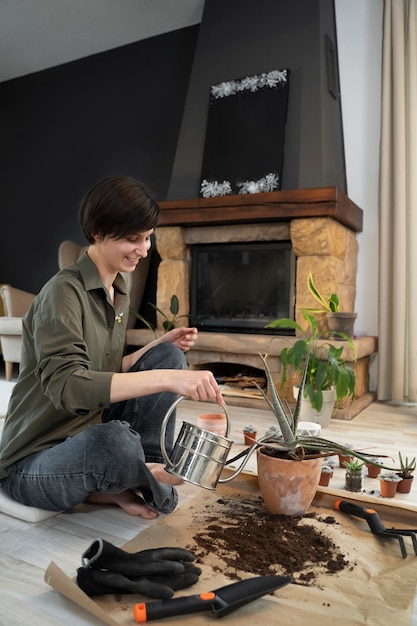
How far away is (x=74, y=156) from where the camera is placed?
190 inches

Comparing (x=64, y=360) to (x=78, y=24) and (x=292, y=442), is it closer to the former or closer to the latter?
(x=292, y=442)

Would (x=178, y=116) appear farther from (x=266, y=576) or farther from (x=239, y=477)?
(x=266, y=576)

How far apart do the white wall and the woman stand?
2.39 m

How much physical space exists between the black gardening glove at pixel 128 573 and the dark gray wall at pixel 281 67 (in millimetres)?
2540

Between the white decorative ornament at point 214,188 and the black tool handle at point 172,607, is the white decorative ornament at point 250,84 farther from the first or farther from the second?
the black tool handle at point 172,607

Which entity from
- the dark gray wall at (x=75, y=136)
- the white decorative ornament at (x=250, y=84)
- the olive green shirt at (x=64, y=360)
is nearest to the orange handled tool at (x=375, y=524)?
the olive green shirt at (x=64, y=360)

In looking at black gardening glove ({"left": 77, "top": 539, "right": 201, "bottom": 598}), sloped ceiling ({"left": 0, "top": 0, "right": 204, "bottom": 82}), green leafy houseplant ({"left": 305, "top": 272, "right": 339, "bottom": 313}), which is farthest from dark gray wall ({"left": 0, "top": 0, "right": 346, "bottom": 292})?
black gardening glove ({"left": 77, "top": 539, "right": 201, "bottom": 598})

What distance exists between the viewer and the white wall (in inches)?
138

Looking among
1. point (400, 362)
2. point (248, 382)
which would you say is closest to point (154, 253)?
point (248, 382)

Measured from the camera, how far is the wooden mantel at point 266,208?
300 cm

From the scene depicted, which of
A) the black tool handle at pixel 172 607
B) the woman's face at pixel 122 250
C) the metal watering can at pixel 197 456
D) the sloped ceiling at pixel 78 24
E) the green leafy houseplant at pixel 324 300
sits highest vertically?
the sloped ceiling at pixel 78 24

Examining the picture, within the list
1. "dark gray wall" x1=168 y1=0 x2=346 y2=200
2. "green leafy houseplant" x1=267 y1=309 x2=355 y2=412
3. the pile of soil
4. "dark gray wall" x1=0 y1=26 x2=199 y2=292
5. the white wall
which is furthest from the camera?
"dark gray wall" x1=0 y1=26 x2=199 y2=292

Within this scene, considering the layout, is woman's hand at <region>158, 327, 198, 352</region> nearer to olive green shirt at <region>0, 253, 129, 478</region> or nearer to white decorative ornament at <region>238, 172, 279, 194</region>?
olive green shirt at <region>0, 253, 129, 478</region>

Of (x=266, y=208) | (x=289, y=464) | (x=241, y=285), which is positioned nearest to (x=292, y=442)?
(x=289, y=464)
